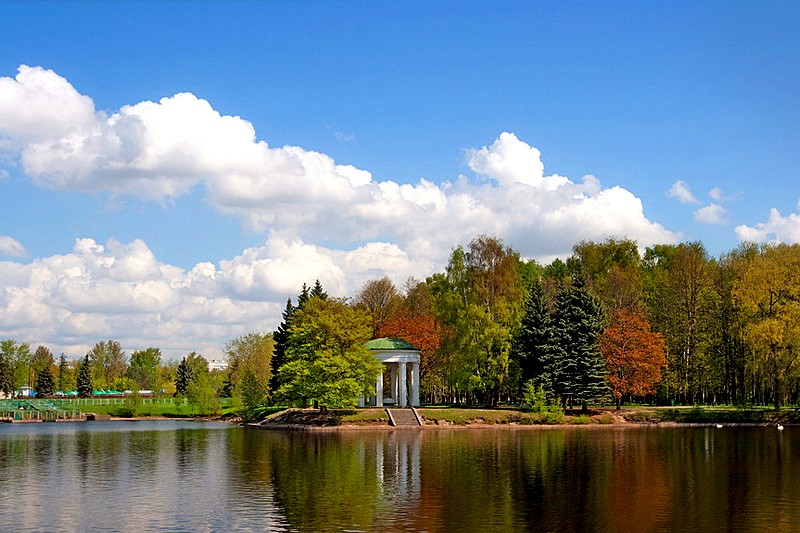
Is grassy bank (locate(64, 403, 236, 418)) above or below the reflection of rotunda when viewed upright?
below

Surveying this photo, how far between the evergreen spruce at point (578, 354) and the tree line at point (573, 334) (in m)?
0.14

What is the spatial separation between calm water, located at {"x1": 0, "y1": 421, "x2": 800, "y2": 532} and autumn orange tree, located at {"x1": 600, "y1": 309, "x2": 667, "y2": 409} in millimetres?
23069

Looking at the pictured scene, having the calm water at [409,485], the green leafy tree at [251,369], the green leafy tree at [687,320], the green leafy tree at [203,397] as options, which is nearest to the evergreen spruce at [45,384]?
the green leafy tree at [251,369]

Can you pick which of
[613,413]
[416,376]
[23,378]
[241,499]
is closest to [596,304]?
[613,413]

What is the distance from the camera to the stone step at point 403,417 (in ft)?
247

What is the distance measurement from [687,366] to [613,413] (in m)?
14.9

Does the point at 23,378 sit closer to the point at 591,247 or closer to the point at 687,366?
the point at 591,247

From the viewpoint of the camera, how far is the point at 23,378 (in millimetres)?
174125

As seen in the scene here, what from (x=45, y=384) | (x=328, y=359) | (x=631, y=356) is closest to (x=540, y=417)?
(x=631, y=356)

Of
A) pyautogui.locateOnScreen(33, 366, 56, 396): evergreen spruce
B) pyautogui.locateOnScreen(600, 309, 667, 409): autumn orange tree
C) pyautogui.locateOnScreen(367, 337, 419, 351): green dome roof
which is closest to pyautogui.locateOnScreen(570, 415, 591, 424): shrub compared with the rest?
pyautogui.locateOnScreen(600, 309, 667, 409): autumn orange tree

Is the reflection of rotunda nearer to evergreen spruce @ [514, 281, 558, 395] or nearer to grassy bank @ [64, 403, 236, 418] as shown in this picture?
evergreen spruce @ [514, 281, 558, 395]

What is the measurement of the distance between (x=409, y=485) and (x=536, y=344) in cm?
5048

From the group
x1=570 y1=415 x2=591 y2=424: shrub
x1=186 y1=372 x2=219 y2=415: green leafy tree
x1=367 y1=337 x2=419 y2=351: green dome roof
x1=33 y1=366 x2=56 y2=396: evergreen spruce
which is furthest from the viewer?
x1=33 y1=366 x2=56 y2=396: evergreen spruce

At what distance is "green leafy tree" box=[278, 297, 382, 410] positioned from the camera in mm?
77188
